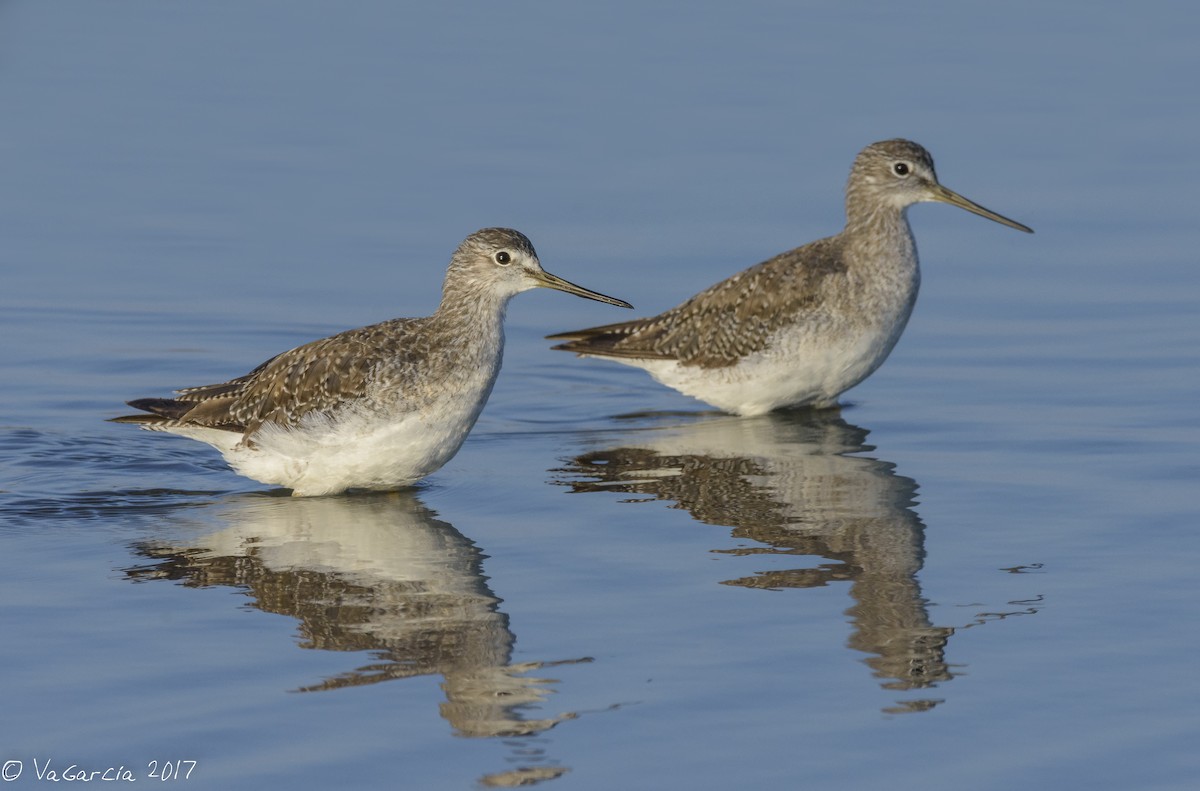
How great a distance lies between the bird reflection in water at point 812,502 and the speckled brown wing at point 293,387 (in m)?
1.48

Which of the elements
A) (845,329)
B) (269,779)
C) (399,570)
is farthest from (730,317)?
(269,779)

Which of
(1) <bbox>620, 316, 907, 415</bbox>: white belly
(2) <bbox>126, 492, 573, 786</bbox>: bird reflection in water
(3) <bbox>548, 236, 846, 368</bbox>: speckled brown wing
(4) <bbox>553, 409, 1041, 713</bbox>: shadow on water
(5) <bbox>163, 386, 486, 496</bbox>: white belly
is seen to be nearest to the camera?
(2) <bbox>126, 492, 573, 786</bbox>: bird reflection in water

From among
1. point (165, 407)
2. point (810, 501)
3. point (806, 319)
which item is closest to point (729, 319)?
point (806, 319)

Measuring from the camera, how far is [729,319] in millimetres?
14664

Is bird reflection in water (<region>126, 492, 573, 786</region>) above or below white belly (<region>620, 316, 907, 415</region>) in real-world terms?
below

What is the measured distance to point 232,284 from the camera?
55.1 ft

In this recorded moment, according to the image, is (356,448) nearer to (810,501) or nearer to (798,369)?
(810,501)

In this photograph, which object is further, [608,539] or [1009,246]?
[1009,246]

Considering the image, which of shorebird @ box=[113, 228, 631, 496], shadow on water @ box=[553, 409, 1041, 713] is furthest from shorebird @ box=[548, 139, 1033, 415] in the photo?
shorebird @ box=[113, 228, 631, 496]

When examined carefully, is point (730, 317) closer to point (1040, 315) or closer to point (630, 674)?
point (1040, 315)

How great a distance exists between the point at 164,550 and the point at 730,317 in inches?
210

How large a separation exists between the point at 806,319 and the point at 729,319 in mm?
659

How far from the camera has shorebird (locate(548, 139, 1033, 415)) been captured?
1422 cm

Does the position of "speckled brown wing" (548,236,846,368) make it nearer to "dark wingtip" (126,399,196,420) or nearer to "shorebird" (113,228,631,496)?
"shorebird" (113,228,631,496)
